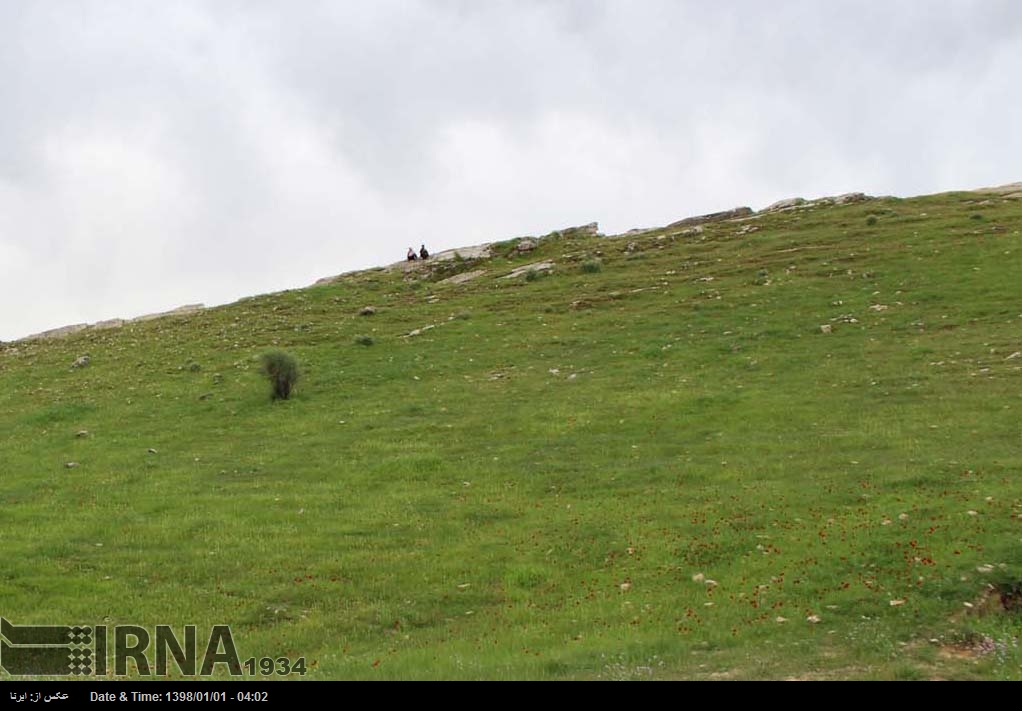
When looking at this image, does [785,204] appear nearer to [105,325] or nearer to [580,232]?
[580,232]

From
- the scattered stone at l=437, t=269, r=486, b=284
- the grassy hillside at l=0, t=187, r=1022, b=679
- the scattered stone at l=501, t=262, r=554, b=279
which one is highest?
the scattered stone at l=437, t=269, r=486, b=284

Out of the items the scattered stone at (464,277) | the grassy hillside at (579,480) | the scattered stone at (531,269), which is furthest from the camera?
the scattered stone at (464,277)

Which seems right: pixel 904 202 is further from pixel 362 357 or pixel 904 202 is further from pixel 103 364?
pixel 103 364

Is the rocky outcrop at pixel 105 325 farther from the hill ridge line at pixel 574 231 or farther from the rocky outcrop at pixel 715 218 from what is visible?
the rocky outcrop at pixel 715 218

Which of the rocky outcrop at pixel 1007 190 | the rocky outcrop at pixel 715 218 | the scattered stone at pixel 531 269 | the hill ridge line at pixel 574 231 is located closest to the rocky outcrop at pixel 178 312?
the hill ridge line at pixel 574 231

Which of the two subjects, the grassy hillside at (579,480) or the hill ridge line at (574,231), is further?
the hill ridge line at (574,231)

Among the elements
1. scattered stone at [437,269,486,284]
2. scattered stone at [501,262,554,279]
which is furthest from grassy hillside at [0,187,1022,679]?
scattered stone at [437,269,486,284]

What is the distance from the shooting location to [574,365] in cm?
3500

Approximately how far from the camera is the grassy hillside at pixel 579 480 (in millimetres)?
13391

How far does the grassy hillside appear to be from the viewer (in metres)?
13.4

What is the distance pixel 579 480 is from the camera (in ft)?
73.0

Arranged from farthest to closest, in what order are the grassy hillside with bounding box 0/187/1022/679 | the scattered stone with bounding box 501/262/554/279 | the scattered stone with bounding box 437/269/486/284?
the scattered stone with bounding box 437/269/486/284 < the scattered stone with bounding box 501/262/554/279 < the grassy hillside with bounding box 0/187/1022/679

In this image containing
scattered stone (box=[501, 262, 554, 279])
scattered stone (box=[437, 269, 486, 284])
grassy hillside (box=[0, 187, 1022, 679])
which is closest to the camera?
grassy hillside (box=[0, 187, 1022, 679])

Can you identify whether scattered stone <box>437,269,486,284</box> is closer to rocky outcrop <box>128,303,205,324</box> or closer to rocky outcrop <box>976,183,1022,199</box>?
rocky outcrop <box>128,303,205,324</box>
